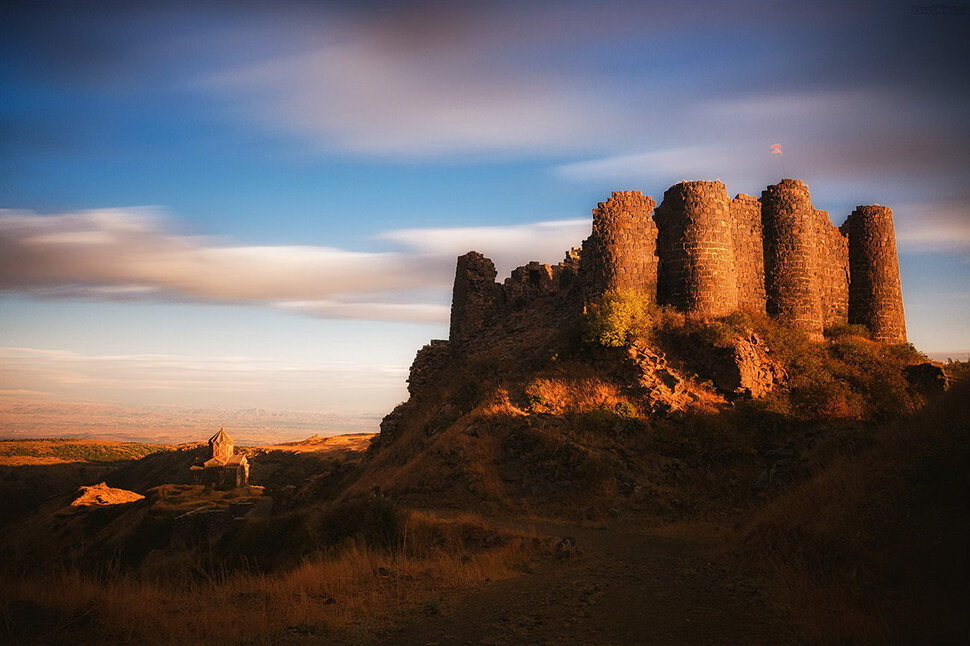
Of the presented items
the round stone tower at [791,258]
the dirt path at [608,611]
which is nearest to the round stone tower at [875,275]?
the round stone tower at [791,258]

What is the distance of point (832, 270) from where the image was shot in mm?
29672

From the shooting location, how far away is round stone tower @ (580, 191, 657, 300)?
26031mm

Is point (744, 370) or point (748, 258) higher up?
point (748, 258)

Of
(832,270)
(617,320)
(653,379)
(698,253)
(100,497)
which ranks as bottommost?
(100,497)

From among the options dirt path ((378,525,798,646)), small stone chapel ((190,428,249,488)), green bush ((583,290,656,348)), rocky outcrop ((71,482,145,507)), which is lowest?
rocky outcrop ((71,482,145,507))

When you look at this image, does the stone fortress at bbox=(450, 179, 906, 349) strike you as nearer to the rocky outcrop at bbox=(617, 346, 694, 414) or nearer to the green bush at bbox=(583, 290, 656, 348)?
the green bush at bbox=(583, 290, 656, 348)

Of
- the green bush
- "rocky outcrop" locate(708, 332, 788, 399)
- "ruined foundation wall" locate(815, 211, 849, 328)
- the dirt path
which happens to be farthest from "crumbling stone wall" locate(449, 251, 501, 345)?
the dirt path

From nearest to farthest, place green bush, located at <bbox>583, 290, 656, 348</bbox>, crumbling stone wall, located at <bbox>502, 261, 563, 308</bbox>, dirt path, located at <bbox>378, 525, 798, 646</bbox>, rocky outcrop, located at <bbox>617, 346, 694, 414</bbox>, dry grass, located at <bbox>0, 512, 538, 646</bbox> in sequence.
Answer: dirt path, located at <bbox>378, 525, 798, 646</bbox>
dry grass, located at <bbox>0, 512, 538, 646</bbox>
rocky outcrop, located at <bbox>617, 346, 694, 414</bbox>
green bush, located at <bbox>583, 290, 656, 348</bbox>
crumbling stone wall, located at <bbox>502, 261, 563, 308</bbox>

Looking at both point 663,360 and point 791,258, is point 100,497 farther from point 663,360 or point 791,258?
point 791,258

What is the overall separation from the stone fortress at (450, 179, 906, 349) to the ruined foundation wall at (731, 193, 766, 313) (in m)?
0.04

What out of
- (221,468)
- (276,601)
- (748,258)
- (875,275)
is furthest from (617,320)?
(221,468)

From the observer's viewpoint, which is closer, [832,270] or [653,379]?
[653,379]

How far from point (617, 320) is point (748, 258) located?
7.57 metres

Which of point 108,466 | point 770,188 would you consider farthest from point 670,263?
point 108,466
